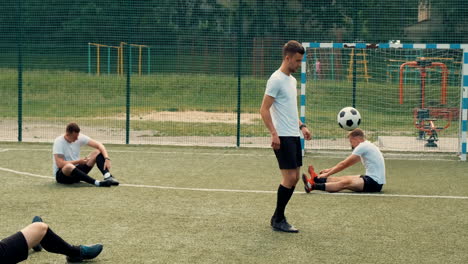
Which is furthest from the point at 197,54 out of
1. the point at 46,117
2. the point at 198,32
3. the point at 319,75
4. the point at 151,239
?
the point at 151,239

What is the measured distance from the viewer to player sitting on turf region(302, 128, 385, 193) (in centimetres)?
954

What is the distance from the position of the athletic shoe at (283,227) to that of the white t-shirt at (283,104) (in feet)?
3.15

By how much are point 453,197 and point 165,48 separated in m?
8.92

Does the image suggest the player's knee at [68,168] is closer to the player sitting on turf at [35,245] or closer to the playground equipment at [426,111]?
the player sitting on turf at [35,245]

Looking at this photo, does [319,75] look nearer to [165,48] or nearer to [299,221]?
[165,48]

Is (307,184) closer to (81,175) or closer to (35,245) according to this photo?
(81,175)

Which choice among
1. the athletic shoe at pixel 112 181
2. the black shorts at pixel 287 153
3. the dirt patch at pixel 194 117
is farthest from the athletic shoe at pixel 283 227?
the dirt patch at pixel 194 117

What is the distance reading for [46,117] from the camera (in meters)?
21.3

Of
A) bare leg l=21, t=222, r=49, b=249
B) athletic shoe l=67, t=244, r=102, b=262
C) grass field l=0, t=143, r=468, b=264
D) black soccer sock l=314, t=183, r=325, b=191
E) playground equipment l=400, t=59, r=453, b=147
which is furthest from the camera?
playground equipment l=400, t=59, r=453, b=147

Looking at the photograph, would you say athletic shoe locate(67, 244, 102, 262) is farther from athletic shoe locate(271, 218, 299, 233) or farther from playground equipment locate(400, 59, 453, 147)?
playground equipment locate(400, 59, 453, 147)

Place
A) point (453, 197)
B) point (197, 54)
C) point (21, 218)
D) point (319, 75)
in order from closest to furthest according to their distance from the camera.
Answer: point (21, 218)
point (453, 197)
point (319, 75)
point (197, 54)

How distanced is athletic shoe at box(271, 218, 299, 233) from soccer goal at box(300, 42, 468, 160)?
6.83 meters

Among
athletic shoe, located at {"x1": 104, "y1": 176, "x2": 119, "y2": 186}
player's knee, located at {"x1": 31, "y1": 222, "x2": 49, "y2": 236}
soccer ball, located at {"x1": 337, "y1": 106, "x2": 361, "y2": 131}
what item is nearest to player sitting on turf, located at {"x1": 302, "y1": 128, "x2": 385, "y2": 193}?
soccer ball, located at {"x1": 337, "y1": 106, "x2": 361, "y2": 131}

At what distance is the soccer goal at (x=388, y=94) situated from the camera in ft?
49.5
